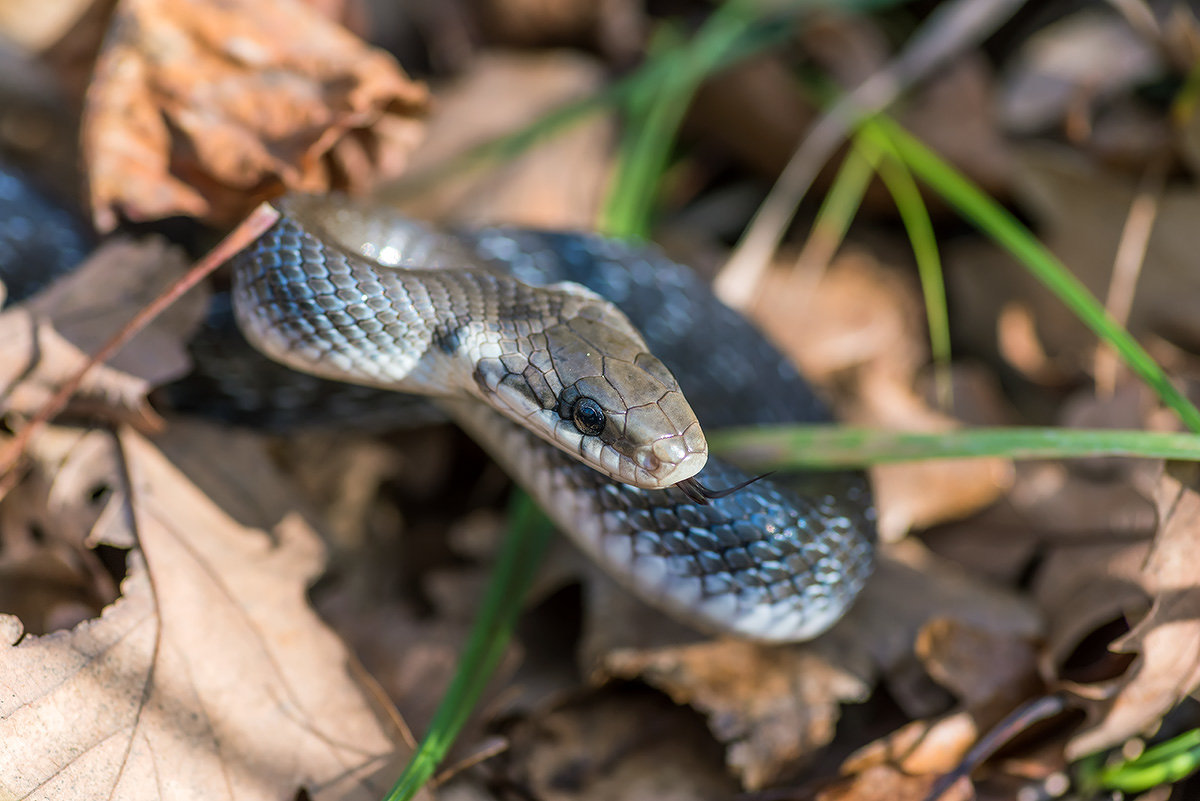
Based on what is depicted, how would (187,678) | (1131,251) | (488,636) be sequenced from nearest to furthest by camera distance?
1. (187,678)
2. (488,636)
3. (1131,251)

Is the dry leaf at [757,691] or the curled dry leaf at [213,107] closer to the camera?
the dry leaf at [757,691]

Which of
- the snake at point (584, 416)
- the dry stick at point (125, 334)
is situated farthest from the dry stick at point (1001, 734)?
the dry stick at point (125, 334)

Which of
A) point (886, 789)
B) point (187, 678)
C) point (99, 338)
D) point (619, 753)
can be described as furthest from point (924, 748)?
point (99, 338)

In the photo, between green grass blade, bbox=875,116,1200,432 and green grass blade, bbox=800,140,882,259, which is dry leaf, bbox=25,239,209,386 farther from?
green grass blade, bbox=875,116,1200,432

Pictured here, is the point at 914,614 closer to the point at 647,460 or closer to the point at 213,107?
the point at 647,460

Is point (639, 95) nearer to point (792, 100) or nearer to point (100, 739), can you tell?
point (792, 100)

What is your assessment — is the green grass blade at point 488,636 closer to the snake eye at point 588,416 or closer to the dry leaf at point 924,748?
the snake eye at point 588,416

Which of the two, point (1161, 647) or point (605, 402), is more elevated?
point (605, 402)
